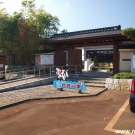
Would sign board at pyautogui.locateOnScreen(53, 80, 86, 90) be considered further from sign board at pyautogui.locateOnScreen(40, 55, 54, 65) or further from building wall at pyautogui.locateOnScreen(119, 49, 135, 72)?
building wall at pyautogui.locateOnScreen(119, 49, 135, 72)

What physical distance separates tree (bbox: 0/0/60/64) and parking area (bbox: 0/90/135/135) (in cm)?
842

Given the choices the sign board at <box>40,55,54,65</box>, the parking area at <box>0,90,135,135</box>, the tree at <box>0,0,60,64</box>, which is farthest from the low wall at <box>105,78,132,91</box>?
the tree at <box>0,0,60,64</box>

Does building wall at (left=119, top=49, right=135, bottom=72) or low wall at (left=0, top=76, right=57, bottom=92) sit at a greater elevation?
building wall at (left=119, top=49, right=135, bottom=72)

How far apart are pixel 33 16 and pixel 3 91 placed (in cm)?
1269

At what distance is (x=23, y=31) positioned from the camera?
13469 mm

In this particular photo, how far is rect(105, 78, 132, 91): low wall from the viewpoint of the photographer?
859 centimetres

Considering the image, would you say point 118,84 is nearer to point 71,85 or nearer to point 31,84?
point 71,85

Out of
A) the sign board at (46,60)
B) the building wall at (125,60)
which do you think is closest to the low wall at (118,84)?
the building wall at (125,60)

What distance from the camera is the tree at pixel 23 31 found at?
13602mm

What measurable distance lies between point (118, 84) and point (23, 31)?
384 inches

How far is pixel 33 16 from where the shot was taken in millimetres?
18125

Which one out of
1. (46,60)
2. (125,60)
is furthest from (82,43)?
(125,60)

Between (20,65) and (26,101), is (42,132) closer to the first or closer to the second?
(26,101)

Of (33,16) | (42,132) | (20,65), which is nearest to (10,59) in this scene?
(20,65)
